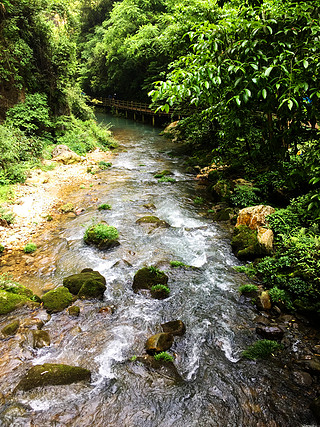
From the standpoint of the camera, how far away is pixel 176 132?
858 inches

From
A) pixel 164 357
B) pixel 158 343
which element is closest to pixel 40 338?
pixel 158 343

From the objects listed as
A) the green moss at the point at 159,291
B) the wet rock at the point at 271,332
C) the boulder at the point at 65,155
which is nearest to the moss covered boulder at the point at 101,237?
the green moss at the point at 159,291

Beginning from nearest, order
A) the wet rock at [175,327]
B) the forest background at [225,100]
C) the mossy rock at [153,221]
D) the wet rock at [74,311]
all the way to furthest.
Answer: the forest background at [225,100], the wet rock at [175,327], the wet rock at [74,311], the mossy rock at [153,221]

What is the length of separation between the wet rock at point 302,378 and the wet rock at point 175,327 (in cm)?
175

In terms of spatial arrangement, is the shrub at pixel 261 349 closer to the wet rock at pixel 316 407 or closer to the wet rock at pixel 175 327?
the wet rock at pixel 316 407

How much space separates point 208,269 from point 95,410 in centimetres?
367

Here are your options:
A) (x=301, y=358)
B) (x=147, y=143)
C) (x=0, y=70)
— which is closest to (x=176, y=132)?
(x=147, y=143)

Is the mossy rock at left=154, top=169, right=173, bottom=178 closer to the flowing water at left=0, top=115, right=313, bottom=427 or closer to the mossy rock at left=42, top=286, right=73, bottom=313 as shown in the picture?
the flowing water at left=0, top=115, right=313, bottom=427

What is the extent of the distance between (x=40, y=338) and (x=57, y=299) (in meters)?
Result: 0.86

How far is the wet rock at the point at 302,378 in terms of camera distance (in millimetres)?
3596

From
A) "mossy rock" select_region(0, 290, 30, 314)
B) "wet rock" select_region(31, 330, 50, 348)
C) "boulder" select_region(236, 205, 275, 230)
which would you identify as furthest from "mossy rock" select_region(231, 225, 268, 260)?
"mossy rock" select_region(0, 290, 30, 314)

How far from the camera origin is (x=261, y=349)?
4086mm

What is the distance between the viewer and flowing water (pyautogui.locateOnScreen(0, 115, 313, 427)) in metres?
3.21

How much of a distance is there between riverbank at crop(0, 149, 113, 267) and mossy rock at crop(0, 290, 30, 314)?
1.53m
